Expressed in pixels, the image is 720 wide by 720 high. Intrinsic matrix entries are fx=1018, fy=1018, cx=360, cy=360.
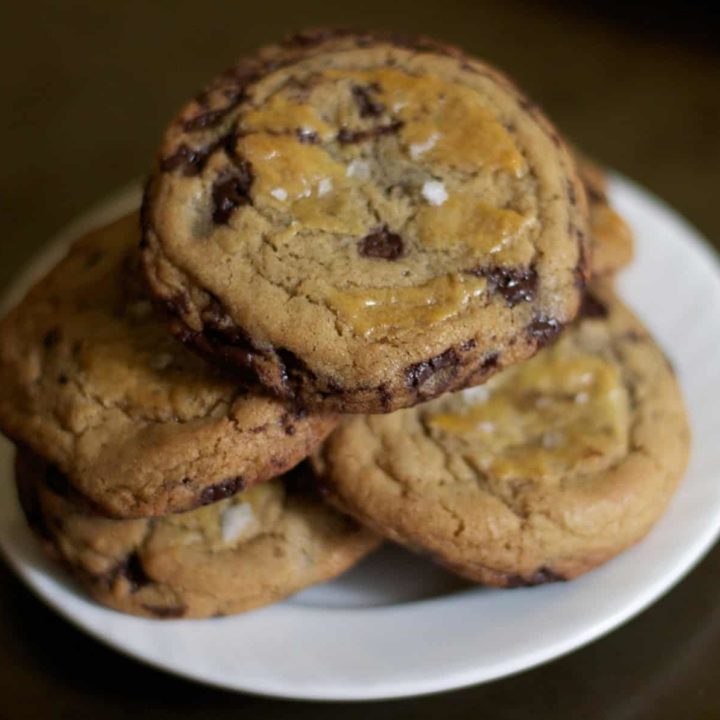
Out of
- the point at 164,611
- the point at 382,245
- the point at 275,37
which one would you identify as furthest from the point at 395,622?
the point at 275,37

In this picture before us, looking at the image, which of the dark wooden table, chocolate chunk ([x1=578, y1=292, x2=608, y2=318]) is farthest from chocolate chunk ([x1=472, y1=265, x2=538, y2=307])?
the dark wooden table

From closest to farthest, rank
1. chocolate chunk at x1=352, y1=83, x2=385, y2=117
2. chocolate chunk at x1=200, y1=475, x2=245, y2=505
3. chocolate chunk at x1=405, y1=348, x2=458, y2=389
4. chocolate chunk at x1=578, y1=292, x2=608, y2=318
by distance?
chocolate chunk at x1=405, y1=348, x2=458, y2=389 → chocolate chunk at x1=200, y1=475, x2=245, y2=505 → chocolate chunk at x1=352, y1=83, x2=385, y2=117 → chocolate chunk at x1=578, y1=292, x2=608, y2=318

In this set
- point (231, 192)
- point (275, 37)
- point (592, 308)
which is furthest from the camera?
point (275, 37)

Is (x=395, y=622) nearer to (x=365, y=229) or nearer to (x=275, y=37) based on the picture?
(x=365, y=229)

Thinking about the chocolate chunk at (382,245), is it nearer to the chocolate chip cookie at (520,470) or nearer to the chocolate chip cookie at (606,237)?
the chocolate chip cookie at (520,470)

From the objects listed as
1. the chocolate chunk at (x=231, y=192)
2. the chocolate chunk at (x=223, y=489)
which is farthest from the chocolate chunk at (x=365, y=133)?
the chocolate chunk at (x=223, y=489)

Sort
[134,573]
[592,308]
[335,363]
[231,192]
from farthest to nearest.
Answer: [592,308] < [134,573] < [231,192] < [335,363]

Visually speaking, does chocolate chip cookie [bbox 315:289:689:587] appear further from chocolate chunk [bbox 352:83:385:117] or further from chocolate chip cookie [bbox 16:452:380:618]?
chocolate chunk [bbox 352:83:385:117]

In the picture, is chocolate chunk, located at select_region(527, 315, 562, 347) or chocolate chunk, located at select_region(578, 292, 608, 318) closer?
chocolate chunk, located at select_region(527, 315, 562, 347)
